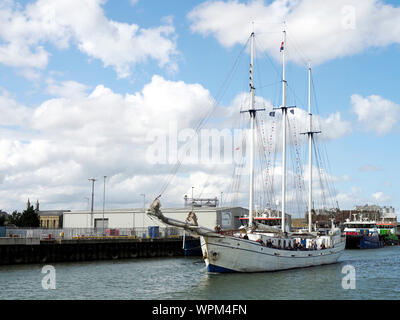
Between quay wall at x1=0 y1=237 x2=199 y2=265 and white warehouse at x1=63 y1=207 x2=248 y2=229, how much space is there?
1352 cm

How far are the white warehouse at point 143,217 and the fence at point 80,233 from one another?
21.4ft

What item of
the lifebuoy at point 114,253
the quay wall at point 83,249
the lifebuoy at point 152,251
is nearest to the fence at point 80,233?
the quay wall at point 83,249

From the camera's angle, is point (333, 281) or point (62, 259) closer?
point (333, 281)

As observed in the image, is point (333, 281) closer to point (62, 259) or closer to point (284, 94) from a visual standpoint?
point (284, 94)

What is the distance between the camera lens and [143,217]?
313 feet

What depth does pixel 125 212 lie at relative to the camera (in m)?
98.2

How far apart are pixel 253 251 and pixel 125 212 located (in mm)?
58328

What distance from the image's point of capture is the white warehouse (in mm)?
90188

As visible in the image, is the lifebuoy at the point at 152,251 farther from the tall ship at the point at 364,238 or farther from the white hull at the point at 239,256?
the tall ship at the point at 364,238

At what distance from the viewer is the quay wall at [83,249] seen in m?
56.5

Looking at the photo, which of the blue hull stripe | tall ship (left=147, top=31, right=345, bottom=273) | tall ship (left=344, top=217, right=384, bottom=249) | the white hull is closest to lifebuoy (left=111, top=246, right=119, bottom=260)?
tall ship (left=147, top=31, right=345, bottom=273)

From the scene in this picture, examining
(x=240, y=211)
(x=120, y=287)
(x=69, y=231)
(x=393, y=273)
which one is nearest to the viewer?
(x=120, y=287)
